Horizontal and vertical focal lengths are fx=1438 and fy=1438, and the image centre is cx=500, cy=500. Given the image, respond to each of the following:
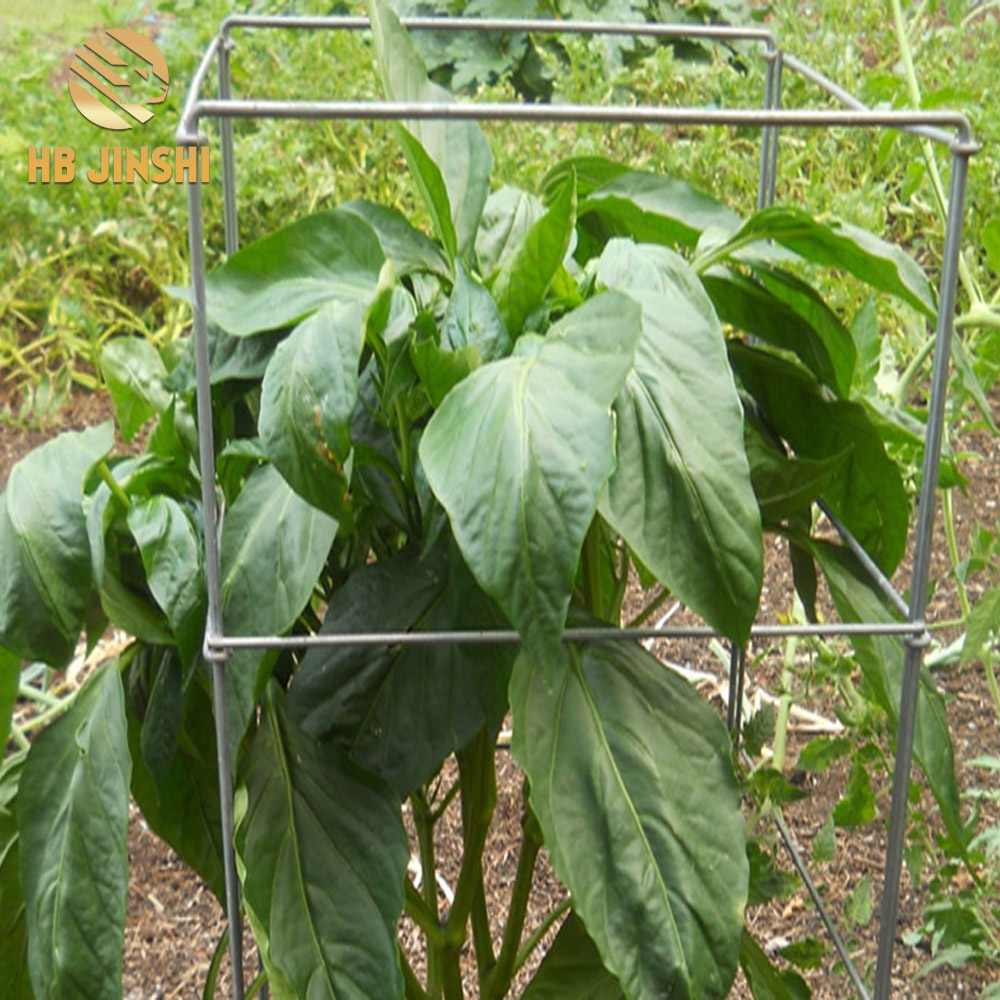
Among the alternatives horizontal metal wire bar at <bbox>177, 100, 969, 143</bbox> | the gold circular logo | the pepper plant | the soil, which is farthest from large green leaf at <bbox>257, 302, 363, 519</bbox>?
the gold circular logo

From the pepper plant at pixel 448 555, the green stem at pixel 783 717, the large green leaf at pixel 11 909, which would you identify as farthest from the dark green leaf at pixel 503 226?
the green stem at pixel 783 717

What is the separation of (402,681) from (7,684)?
249mm

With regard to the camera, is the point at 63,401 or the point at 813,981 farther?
the point at 63,401

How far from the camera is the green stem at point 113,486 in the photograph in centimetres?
79

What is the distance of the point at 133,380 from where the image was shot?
0.92 meters

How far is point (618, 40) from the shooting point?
2777 millimetres

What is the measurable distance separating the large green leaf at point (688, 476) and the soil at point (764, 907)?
1.90 ft

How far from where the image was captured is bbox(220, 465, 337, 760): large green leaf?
2.39 ft

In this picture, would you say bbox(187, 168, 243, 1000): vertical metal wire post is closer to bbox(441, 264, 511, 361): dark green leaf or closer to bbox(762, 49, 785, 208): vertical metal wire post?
bbox(441, 264, 511, 361): dark green leaf

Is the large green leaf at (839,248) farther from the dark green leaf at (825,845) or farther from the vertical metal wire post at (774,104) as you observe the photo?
the dark green leaf at (825,845)

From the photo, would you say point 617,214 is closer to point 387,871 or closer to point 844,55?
point 387,871

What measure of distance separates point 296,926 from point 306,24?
594 mm

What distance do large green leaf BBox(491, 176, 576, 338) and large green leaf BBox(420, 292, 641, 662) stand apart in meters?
0.09

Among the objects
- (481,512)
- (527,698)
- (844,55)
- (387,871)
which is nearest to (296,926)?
(387,871)
